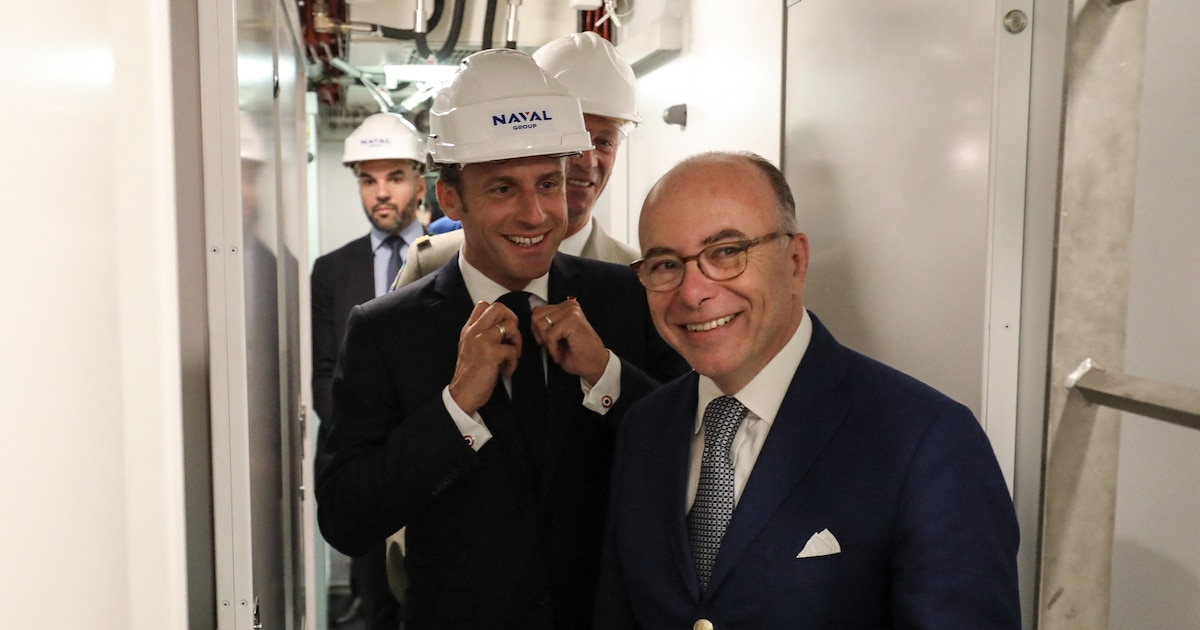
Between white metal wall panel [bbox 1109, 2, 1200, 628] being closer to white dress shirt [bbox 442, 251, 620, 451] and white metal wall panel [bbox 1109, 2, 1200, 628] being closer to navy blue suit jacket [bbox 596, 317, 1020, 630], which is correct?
navy blue suit jacket [bbox 596, 317, 1020, 630]

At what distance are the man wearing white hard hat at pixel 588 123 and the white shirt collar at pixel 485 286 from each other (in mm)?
525

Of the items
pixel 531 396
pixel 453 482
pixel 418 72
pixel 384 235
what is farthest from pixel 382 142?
pixel 453 482

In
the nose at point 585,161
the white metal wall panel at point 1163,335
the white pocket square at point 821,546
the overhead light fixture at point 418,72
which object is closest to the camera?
the white metal wall panel at point 1163,335

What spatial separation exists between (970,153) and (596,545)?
96 centimetres

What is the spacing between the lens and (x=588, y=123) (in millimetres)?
2457

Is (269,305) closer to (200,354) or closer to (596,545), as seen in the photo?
(200,354)

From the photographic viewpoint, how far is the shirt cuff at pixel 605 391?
1779mm

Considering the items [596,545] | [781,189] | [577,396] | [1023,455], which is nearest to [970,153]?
[781,189]

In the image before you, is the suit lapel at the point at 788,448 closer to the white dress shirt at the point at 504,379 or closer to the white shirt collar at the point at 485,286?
the white dress shirt at the point at 504,379

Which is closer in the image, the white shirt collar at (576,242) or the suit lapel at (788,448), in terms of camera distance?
the suit lapel at (788,448)

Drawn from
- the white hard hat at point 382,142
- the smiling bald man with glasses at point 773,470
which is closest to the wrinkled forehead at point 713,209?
the smiling bald man with glasses at point 773,470

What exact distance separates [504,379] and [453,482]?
9.0 inches

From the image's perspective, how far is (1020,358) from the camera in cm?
136

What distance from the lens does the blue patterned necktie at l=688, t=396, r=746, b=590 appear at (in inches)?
55.9
